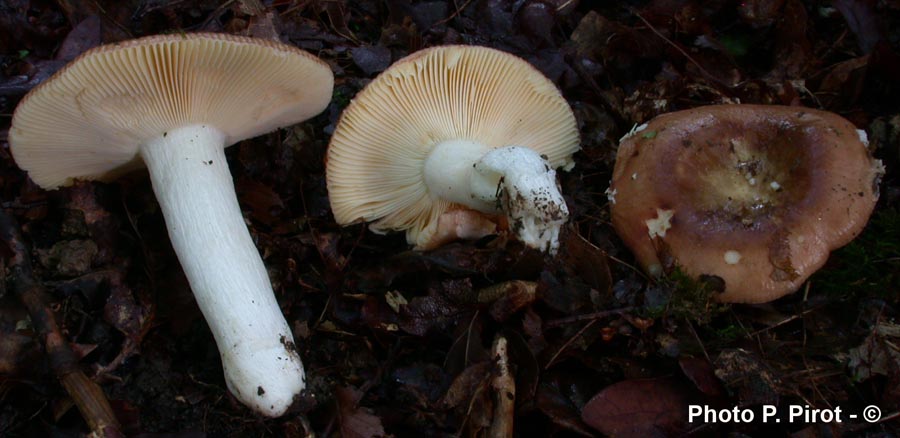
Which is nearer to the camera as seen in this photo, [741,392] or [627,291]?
[741,392]

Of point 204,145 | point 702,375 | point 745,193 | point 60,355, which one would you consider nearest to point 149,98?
point 204,145

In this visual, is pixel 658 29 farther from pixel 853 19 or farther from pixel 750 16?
pixel 853 19

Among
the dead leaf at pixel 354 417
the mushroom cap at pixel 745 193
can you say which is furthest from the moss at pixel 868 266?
the dead leaf at pixel 354 417

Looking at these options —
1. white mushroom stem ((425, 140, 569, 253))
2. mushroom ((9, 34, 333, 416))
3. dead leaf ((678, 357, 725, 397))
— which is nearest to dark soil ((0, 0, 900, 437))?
dead leaf ((678, 357, 725, 397))

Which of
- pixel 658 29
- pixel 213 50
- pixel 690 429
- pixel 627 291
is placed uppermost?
pixel 213 50

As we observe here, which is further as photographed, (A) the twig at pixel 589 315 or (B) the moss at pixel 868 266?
(B) the moss at pixel 868 266

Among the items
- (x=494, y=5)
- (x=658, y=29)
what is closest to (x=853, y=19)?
(x=658, y=29)

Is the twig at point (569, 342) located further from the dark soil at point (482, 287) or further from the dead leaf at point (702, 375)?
the dead leaf at point (702, 375)
